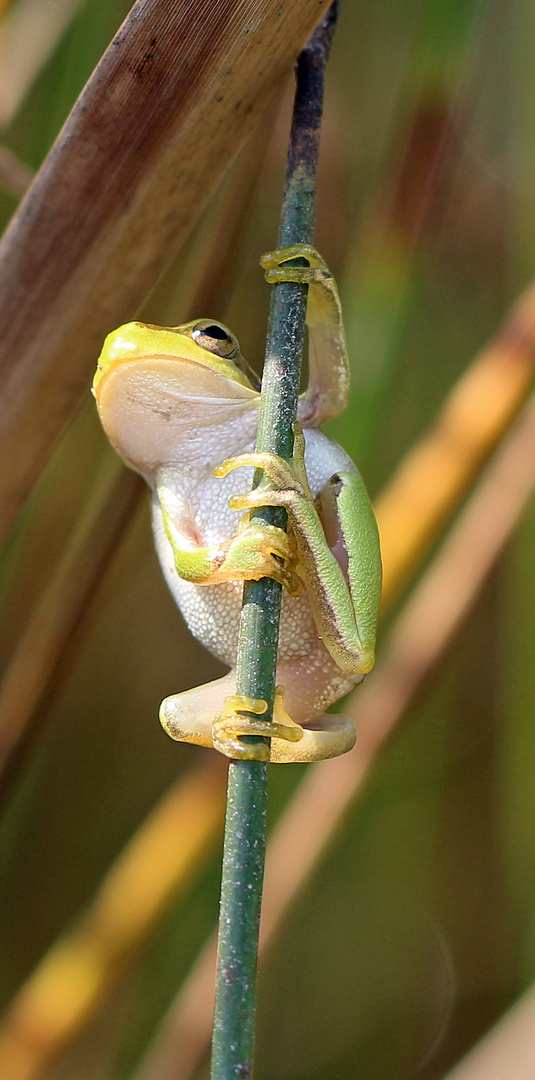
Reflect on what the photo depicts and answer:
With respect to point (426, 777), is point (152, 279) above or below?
above

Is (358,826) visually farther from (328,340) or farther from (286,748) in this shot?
(328,340)

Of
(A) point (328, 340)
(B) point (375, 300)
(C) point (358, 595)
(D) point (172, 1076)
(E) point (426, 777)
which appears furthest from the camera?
(E) point (426, 777)

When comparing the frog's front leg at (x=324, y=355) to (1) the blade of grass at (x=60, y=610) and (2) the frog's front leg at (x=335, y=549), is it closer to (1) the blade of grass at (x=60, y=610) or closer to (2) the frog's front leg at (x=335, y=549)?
(2) the frog's front leg at (x=335, y=549)

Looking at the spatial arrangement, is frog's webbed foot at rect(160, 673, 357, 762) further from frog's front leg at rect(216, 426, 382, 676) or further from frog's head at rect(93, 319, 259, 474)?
frog's head at rect(93, 319, 259, 474)

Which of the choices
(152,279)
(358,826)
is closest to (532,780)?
(358,826)

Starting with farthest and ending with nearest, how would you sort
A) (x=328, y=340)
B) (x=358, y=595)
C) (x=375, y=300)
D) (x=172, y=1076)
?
(x=375, y=300), (x=172, y=1076), (x=328, y=340), (x=358, y=595)

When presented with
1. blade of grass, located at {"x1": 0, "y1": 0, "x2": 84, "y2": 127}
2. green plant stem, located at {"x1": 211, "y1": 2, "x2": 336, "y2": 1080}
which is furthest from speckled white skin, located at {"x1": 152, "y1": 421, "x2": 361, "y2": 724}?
blade of grass, located at {"x1": 0, "y1": 0, "x2": 84, "y2": 127}

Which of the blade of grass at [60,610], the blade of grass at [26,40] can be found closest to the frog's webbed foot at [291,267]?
the blade of grass at [60,610]
